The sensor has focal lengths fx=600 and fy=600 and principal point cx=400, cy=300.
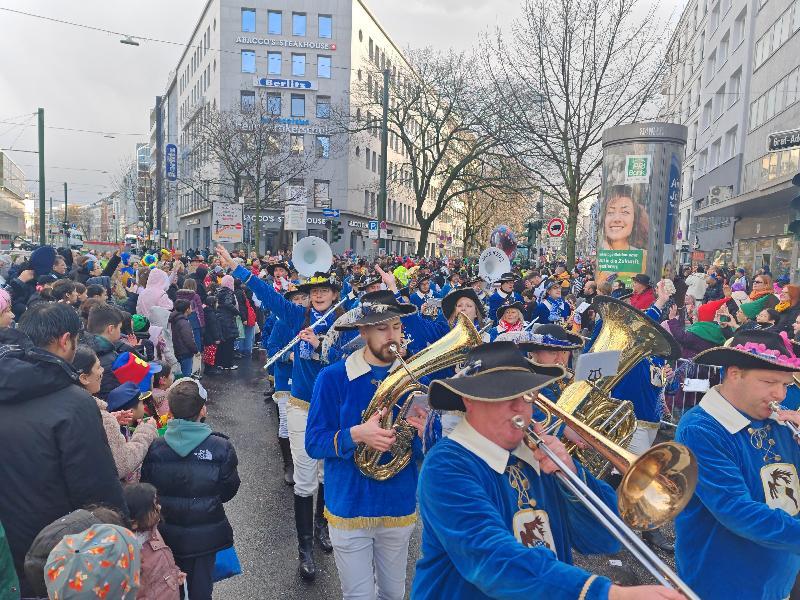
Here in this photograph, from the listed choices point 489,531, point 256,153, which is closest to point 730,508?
point 489,531

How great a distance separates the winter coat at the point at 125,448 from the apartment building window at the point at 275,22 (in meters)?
45.3

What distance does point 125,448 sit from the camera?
314 centimetres

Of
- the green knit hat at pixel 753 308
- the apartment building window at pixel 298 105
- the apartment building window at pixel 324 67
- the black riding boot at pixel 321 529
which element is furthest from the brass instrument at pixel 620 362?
the apartment building window at pixel 324 67

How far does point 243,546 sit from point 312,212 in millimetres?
39203

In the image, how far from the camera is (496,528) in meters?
1.81

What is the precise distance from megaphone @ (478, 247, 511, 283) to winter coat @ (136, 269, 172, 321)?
20.1ft

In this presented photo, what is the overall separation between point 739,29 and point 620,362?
36.9 metres

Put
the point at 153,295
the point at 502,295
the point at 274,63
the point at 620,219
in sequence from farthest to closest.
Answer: the point at 274,63 < the point at 620,219 < the point at 502,295 < the point at 153,295

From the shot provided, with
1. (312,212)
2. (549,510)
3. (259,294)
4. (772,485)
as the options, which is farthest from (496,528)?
(312,212)

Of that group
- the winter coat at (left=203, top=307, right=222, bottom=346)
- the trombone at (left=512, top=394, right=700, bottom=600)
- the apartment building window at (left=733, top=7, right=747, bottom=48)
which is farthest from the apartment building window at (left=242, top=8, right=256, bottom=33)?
the trombone at (left=512, top=394, right=700, bottom=600)

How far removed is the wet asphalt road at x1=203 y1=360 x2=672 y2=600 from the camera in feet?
14.1

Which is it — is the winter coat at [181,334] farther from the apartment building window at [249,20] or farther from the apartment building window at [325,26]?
the apartment building window at [249,20]

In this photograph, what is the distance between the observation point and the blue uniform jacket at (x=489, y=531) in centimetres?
169

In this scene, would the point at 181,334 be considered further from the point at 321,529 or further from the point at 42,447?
the point at 42,447
